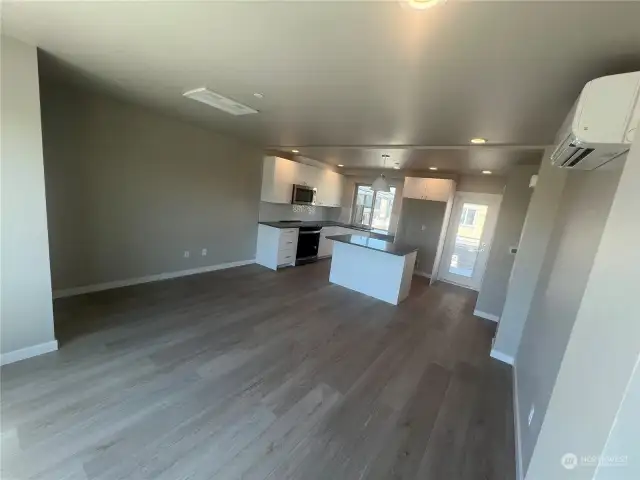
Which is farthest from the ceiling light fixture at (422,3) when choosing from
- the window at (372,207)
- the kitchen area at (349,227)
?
the window at (372,207)

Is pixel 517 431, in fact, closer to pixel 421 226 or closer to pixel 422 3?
pixel 422 3

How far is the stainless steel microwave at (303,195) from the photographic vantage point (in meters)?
6.17

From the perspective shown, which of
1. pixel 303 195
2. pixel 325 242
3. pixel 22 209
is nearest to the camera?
pixel 22 209

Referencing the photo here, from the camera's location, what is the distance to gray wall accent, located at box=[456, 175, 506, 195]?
580cm

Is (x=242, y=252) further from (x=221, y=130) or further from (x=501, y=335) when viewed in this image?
(x=501, y=335)

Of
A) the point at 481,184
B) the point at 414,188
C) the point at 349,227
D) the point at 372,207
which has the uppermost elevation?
the point at 481,184

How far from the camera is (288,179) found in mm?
5957

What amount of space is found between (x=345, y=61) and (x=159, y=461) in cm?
265

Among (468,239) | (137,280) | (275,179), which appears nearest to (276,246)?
(275,179)

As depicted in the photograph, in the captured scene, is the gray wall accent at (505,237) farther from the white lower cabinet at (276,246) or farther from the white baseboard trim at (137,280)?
the white baseboard trim at (137,280)

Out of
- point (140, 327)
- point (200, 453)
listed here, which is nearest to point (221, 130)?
point (140, 327)

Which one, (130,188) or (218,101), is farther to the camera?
(130,188)

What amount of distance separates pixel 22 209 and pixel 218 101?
1842 millimetres

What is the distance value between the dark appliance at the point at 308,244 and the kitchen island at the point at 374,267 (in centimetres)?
116
